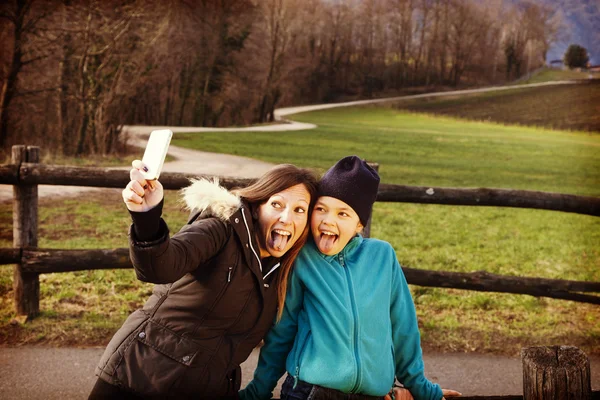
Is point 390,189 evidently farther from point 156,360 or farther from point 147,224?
point 147,224

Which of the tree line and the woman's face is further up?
the tree line

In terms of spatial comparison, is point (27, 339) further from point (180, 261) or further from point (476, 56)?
point (476, 56)

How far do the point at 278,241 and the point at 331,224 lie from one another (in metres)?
0.24

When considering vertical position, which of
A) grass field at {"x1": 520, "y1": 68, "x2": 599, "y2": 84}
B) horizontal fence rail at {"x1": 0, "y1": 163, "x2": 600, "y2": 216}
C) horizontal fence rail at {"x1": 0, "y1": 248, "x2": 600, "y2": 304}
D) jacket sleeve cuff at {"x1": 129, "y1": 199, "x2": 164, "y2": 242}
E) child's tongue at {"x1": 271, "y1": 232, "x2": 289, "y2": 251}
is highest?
grass field at {"x1": 520, "y1": 68, "x2": 599, "y2": 84}

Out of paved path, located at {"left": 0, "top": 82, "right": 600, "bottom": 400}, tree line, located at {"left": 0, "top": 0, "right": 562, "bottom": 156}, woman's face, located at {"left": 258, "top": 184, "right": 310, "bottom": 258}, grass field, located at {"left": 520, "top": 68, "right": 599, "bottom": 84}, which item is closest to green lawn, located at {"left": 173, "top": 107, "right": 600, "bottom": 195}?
tree line, located at {"left": 0, "top": 0, "right": 562, "bottom": 156}

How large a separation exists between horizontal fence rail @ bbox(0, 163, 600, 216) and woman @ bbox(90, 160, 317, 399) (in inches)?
79.2

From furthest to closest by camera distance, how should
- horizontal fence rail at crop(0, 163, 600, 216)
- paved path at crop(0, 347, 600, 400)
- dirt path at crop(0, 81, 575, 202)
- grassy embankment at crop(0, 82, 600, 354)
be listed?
1. dirt path at crop(0, 81, 575, 202)
2. grassy embankment at crop(0, 82, 600, 354)
3. horizontal fence rail at crop(0, 163, 600, 216)
4. paved path at crop(0, 347, 600, 400)

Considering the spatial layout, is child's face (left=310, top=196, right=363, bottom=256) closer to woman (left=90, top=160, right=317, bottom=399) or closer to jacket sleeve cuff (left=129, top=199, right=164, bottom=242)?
woman (left=90, top=160, right=317, bottom=399)

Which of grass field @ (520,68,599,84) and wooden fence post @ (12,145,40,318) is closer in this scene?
wooden fence post @ (12,145,40,318)

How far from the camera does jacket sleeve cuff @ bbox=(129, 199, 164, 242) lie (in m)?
1.66

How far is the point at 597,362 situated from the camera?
404cm

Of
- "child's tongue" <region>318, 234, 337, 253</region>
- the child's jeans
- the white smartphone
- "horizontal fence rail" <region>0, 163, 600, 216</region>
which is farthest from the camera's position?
"horizontal fence rail" <region>0, 163, 600, 216</region>

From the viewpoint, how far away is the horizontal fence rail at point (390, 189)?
4.05 meters

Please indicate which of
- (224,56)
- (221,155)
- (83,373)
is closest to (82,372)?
(83,373)
